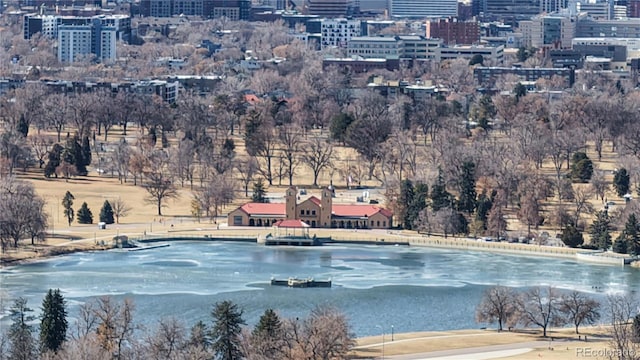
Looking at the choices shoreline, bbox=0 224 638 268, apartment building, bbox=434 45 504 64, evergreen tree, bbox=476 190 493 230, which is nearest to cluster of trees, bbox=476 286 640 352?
shoreline, bbox=0 224 638 268

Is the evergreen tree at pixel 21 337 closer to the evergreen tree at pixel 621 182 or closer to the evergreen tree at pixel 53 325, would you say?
the evergreen tree at pixel 53 325

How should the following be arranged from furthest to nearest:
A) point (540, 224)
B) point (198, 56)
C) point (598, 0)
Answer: point (598, 0)
point (198, 56)
point (540, 224)

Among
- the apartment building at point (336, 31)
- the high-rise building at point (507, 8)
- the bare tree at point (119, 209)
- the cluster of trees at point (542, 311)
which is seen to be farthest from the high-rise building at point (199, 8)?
the cluster of trees at point (542, 311)

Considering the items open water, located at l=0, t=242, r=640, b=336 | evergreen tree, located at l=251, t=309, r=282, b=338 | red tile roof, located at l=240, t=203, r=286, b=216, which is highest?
red tile roof, located at l=240, t=203, r=286, b=216

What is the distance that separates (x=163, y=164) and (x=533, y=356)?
2035 cm

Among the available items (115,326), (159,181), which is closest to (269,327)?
(115,326)

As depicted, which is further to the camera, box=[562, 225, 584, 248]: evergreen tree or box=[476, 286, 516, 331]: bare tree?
box=[562, 225, 584, 248]: evergreen tree

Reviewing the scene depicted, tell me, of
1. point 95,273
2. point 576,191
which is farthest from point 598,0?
point 95,273

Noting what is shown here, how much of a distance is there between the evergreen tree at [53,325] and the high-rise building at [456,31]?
64040 millimetres

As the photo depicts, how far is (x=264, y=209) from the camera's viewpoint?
1608 inches

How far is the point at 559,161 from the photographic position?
47719 mm

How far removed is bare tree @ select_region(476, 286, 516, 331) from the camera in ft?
97.9

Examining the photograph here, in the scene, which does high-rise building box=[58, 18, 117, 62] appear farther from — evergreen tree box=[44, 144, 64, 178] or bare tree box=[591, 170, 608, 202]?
bare tree box=[591, 170, 608, 202]

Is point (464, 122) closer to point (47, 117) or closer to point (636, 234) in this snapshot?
point (47, 117)
